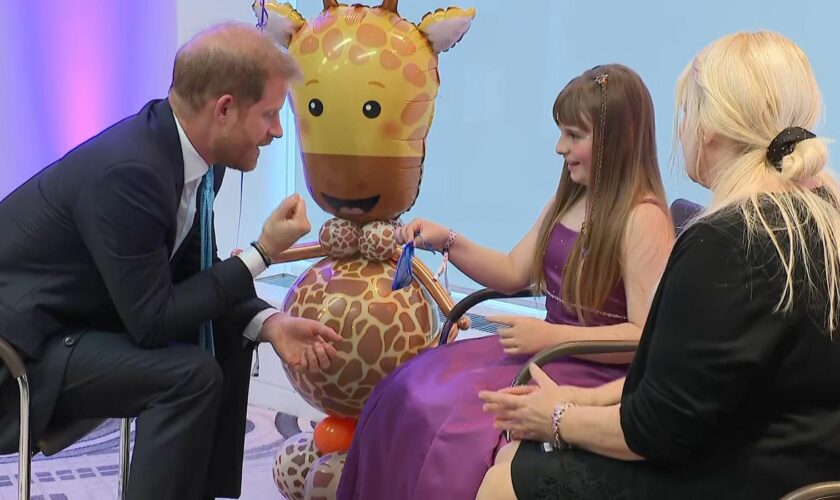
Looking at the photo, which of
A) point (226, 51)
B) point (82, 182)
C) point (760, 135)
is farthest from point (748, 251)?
point (82, 182)

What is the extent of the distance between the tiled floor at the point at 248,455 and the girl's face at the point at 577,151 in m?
1.27

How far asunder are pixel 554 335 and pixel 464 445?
357 millimetres

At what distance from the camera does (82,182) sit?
1864mm

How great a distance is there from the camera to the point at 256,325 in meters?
2.16

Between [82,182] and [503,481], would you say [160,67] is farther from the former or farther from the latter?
[503,481]

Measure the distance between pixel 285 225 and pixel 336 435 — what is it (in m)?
0.68

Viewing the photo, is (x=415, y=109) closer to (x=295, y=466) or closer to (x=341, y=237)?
(x=341, y=237)

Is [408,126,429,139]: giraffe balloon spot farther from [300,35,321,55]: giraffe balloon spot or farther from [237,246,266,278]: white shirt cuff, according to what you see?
[237,246,266,278]: white shirt cuff

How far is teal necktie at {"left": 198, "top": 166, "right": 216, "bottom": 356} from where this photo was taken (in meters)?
2.07

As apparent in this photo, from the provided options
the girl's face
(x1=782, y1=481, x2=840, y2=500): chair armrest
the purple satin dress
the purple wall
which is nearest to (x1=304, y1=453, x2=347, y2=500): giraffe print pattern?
the purple satin dress

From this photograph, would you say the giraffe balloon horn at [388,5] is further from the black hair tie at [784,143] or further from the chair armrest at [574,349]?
the black hair tie at [784,143]

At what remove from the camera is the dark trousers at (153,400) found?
1.85m

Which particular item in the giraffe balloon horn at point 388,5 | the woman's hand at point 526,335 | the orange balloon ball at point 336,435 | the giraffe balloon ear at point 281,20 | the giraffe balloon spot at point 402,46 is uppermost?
the giraffe balloon horn at point 388,5

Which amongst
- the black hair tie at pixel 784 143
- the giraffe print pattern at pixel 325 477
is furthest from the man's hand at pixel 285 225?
the black hair tie at pixel 784 143
